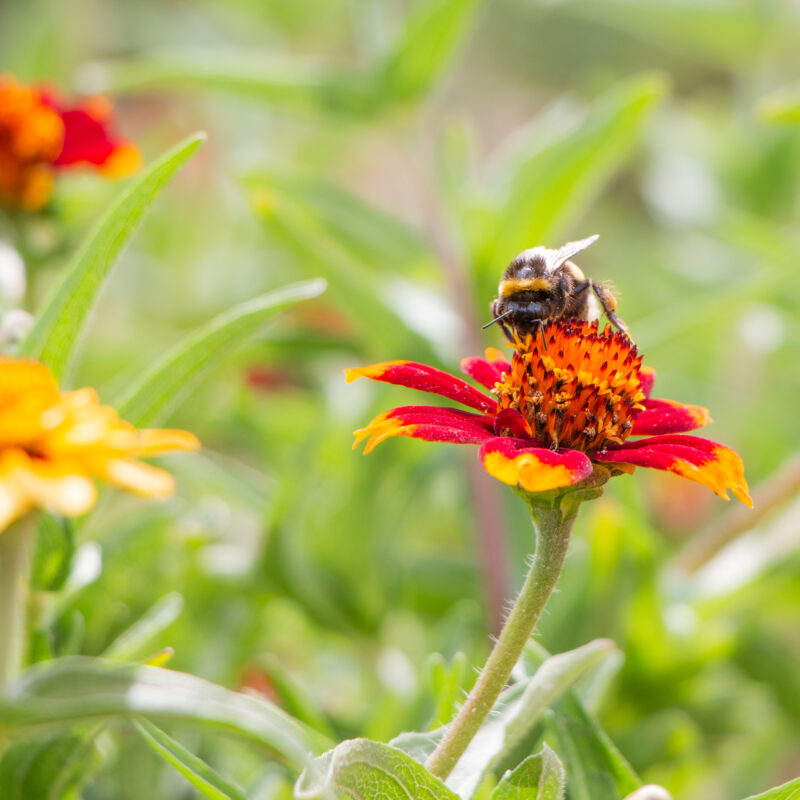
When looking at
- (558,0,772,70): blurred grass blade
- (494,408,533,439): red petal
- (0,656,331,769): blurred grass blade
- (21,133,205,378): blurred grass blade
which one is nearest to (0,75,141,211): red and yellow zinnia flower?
(21,133,205,378): blurred grass blade

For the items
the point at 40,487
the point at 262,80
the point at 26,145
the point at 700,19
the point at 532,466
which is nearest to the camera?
the point at 40,487

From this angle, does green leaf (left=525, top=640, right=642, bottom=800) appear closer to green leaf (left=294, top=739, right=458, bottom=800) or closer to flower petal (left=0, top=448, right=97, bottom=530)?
green leaf (left=294, top=739, right=458, bottom=800)

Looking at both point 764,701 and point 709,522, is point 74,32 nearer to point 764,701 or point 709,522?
point 709,522

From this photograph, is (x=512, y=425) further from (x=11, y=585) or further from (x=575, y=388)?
(x=11, y=585)

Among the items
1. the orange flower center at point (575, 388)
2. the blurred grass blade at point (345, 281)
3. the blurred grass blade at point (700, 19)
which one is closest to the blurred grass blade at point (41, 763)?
the orange flower center at point (575, 388)

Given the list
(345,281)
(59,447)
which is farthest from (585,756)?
(345,281)

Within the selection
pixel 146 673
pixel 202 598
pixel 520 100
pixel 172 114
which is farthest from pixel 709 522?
pixel 520 100
